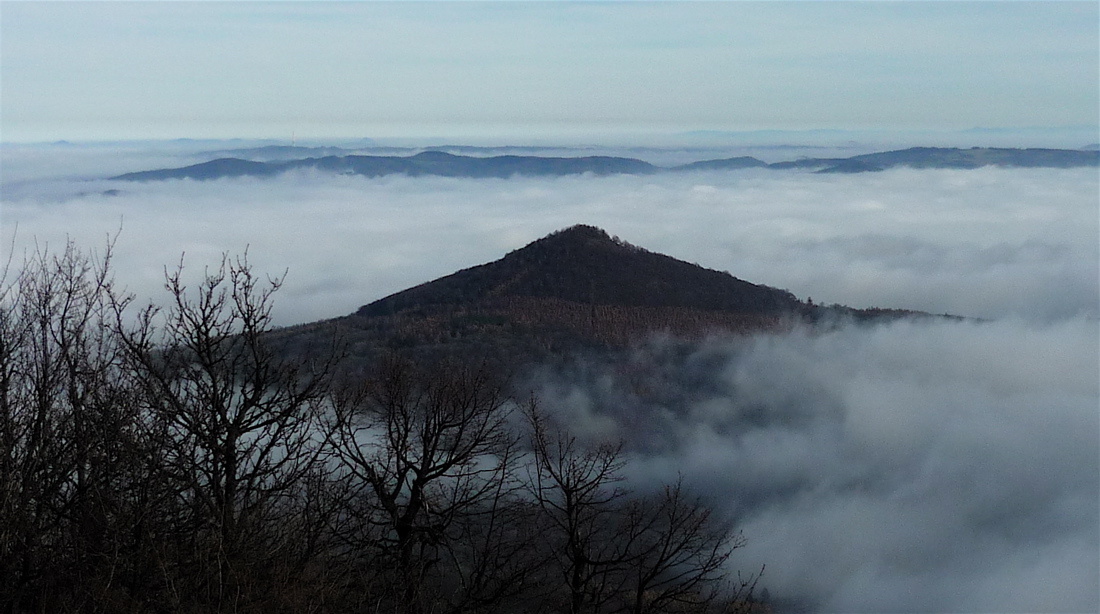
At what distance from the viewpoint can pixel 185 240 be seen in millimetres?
110250

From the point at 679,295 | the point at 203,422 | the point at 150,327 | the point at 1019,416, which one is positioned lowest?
the point at 1019,416

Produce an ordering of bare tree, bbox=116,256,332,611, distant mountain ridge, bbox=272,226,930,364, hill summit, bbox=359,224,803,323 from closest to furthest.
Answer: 1. bare tree, bbox=116,256,332,611
2. distant mountain ridge, bbox=272,226,930,364
3. hill summit, bbox=359,224,803,323

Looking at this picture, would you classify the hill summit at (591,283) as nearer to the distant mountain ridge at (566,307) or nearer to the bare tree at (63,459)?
the distant mountain ridge at (566,307)

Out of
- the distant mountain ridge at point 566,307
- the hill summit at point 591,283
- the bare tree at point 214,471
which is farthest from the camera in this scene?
the hill summit at point 591,283

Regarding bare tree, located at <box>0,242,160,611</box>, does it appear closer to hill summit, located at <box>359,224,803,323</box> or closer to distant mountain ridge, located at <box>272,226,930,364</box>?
distant mountain ridge, located at <box>272,226,930,364</box>

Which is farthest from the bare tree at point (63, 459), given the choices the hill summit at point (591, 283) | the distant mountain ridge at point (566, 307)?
the hill summit at point (591, 283)

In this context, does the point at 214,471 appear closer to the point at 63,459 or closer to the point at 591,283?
the point at 63,459

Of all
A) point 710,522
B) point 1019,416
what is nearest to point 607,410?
point 710,522

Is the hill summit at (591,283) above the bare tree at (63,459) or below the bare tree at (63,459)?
below

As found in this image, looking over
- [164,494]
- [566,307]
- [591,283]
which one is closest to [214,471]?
[164,494]

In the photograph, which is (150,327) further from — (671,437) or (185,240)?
(185,240)

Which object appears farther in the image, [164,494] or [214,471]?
[214,471]

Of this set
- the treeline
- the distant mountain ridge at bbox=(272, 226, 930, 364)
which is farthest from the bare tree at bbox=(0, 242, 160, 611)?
the distant mountain ridge at bbox=(272, 226, 930, 364)

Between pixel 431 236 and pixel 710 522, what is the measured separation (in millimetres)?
138210
